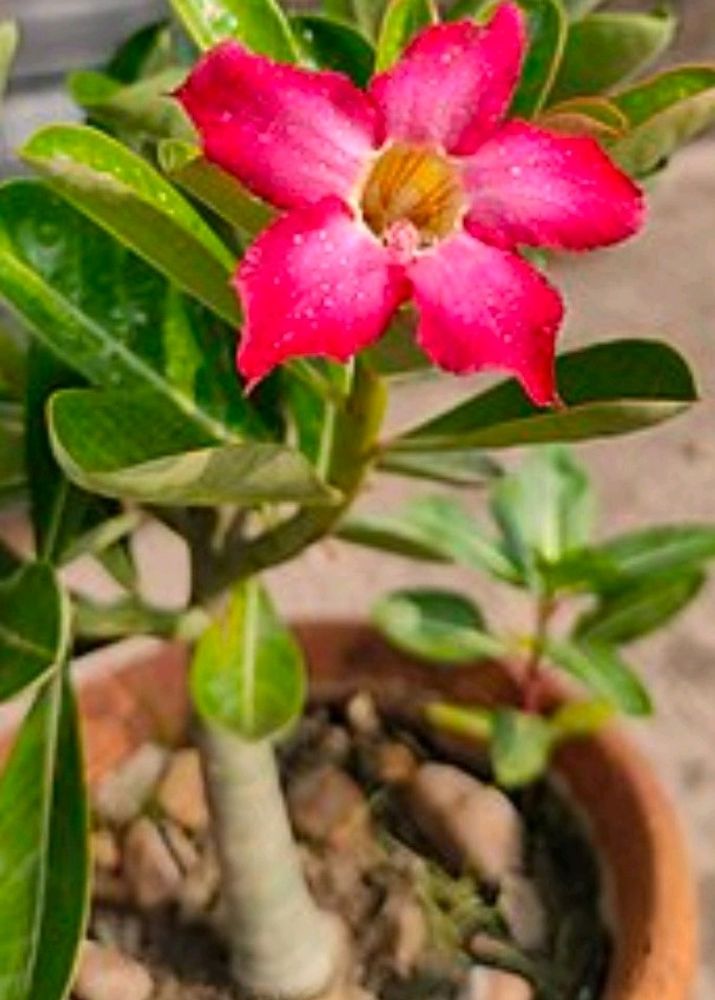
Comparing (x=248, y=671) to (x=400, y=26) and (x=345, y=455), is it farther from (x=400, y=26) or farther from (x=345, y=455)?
(x=400, y=26)

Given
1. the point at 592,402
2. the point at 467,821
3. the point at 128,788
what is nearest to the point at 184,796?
the point at 128,788

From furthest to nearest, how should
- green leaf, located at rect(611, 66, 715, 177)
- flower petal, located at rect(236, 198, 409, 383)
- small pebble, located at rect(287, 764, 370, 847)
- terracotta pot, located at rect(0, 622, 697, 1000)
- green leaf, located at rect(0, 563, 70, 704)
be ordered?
1. small pebble, located at rect(287, 764, 370, 847)
2. terracotta pot, located at rect(0, 622, 697, 1000)
3. green leaf, located at rect(0, 563, 70, 704)
4. green leaf, located at rect(611, 66, 715, 177)
5. flower petal, located at rect(236, 198, 409, 383)

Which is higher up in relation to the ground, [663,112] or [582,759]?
[663,112]

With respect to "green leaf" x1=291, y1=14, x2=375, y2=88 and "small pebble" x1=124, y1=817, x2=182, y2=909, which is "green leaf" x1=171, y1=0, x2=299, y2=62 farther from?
"small pebble" x1=124, y1=817, x2=182, y2=909

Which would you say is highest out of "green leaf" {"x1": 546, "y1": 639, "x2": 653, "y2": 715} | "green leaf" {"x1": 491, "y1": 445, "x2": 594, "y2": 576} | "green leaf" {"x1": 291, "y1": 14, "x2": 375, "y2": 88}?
→ "green leaf" {"x1": 291, "y1": 14, "x2": 375, "y2": 88}

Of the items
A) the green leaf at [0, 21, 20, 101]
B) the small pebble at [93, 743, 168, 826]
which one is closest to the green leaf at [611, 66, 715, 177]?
the green leaf at [0, 21, 20, 101]

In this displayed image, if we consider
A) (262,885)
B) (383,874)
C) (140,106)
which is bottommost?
(383,874)

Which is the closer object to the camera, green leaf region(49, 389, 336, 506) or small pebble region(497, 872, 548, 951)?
green leaf region(49, 389, 336, 506)

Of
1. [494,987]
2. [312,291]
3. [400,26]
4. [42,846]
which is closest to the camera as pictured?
[312,291]

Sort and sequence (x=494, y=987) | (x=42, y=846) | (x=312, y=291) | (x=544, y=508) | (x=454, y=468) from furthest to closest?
(x=544, y=508)
(x=494, y=987)
(x=454, y=468)
(x=42, y=846)
(x=312, y=291)

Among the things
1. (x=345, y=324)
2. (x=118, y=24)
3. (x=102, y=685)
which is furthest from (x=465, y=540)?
(x=118, y=24)
